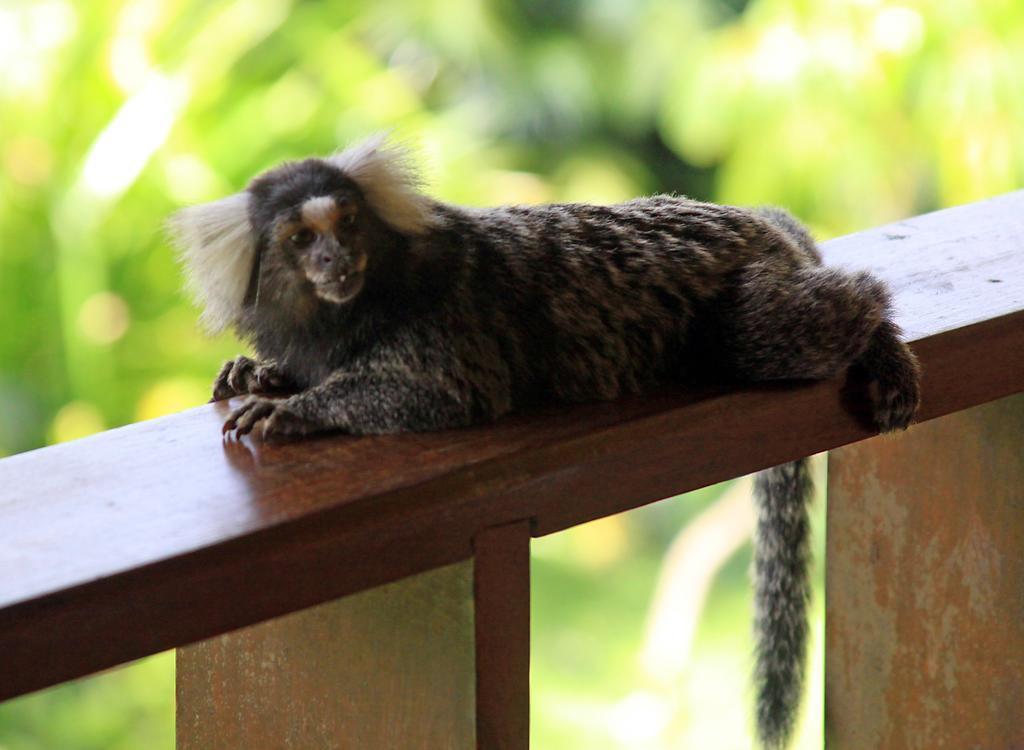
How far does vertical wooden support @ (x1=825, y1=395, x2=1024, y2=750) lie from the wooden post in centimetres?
45

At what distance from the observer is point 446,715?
3.01 feet

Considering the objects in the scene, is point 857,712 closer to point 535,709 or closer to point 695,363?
point 695,363

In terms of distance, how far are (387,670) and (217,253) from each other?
495 mm

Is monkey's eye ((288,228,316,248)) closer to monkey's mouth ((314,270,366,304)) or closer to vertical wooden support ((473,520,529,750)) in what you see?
monkey's mouth ((314,270,366,304))

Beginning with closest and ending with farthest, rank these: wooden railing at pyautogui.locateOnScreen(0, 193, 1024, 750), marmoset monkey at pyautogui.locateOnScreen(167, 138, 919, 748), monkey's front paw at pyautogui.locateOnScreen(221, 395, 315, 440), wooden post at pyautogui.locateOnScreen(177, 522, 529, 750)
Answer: wooden railing at pyautogui.locateOnScreen(0, 193, 1024, 750) → wooden post at pyautogui.locateOnScreen(177, 522, 529, 750) → monkey's front paw at pyautogui.locateOnScreen(221, 395, 315, 440) → marmoset monkey at pyautogui.locateOnScreen(167, 138, 919, 748)

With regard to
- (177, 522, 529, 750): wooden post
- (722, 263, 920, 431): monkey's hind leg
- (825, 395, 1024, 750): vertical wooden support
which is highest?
(722, 263, 920, 431): monkey's hind leg

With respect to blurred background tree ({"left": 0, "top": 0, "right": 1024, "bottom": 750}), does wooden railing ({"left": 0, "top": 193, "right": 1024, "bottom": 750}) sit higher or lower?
lower

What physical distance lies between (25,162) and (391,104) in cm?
112

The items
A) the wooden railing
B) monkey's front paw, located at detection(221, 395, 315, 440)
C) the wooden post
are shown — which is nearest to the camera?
the wooden railing

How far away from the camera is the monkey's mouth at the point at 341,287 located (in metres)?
1.20

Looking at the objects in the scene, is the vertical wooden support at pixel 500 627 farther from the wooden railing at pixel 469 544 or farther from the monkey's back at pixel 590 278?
the monkey's back at pixel 590 278

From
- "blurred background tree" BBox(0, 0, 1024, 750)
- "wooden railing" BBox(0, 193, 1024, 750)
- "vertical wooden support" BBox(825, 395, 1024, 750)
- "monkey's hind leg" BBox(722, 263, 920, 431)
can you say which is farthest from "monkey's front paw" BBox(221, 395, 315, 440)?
"blurred background tree" BBox(0, 0, 1024, 750)

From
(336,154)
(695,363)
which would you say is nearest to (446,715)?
(695,363)

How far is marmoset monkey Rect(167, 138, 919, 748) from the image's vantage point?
3.88 feet
